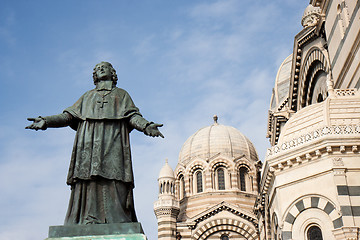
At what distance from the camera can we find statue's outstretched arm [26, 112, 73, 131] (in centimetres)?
578

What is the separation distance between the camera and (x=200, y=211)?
3938cm

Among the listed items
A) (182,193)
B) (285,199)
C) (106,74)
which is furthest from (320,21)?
(182,193)

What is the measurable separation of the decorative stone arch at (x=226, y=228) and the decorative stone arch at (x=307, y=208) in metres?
22.9

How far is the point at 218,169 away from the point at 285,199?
26.7 metres

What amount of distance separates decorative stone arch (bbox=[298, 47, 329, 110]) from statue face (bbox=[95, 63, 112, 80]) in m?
15.0

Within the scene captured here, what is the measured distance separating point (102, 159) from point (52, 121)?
769 mm

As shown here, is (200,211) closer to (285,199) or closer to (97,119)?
(285,199)

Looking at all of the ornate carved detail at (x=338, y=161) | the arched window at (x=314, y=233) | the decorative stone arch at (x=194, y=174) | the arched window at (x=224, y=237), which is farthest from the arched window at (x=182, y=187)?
the ornate carved detail at (x=338, y=161)

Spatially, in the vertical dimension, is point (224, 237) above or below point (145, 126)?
above

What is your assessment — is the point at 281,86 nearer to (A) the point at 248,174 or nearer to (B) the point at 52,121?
(A) the point at 248,174

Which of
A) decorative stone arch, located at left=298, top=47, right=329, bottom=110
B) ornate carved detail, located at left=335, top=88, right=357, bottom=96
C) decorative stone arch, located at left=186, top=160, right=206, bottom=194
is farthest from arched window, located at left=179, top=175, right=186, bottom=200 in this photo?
ornate carved detail, located at left=335, top=88, right=357, bottom=96

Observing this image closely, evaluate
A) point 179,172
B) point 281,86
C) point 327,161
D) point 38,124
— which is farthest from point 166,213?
point 38,124

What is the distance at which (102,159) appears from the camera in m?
5.74

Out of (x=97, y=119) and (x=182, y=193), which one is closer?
(x=97, y=119)
